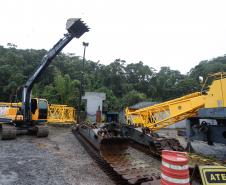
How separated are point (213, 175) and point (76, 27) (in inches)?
402

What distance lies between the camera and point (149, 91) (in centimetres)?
5272

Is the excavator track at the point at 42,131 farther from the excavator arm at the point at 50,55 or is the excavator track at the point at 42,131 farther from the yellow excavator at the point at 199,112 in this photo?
the yellow excavator at the point at 199,112

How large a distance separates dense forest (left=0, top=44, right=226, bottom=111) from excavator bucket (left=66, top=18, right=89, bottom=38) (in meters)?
14.4

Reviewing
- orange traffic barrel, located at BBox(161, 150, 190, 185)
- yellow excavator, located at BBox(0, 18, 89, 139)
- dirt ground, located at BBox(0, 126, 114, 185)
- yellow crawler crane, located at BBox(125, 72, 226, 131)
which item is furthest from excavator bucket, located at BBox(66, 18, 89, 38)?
orange traffic barrel, located at BBox(161, 150, 190, 185)

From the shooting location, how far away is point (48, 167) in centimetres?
719

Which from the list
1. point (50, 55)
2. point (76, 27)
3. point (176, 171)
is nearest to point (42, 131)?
point (50, 55)

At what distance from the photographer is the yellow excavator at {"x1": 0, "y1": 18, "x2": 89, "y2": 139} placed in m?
12.5

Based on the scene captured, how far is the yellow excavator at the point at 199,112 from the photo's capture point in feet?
26.7

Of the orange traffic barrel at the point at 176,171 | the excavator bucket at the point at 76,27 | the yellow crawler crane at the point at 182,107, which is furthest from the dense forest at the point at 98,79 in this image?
the orange traffic barrel at the point at 176,171

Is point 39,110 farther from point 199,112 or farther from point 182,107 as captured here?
point 199,112

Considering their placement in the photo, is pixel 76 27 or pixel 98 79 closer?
pixel 76 27

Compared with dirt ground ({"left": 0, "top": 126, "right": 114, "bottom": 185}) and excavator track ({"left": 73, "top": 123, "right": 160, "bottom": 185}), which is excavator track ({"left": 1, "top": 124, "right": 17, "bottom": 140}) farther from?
excavator track ({"left": 73, "top": 123, "right": 160, "bottom": 185})

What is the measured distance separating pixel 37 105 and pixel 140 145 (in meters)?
7.03

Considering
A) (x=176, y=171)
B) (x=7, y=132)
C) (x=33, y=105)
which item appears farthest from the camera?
(x=33, y=105)
